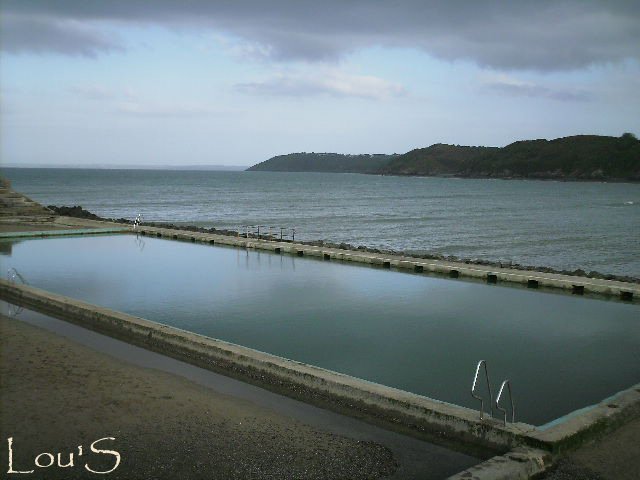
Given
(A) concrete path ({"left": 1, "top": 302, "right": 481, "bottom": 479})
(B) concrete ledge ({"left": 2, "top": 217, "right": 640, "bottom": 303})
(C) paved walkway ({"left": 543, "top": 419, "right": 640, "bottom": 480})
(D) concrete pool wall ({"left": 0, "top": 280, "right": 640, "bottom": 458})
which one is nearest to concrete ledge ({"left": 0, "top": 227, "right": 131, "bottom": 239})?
(B) concrete ledge ({"left": 2, "top": 217, "right": 640, "bottom": 303})

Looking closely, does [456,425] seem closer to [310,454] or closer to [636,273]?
[310,454]

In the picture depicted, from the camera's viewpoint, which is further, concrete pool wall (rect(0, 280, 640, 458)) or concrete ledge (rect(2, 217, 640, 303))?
concrete ledge (rect(2, 217, 640, 303))

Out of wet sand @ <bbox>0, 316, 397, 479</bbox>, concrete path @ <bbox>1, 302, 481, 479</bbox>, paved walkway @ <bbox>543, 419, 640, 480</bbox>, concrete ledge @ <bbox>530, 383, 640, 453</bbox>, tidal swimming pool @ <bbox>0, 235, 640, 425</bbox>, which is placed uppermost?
concrete ledge @ <bbox>530, 383, 640, 453</bbox>

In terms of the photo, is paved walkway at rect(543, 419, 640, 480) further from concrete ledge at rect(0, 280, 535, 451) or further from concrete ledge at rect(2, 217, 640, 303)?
concrete ledge at rect(2, 217, 640, 303)

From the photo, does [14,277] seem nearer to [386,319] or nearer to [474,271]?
[386,319]

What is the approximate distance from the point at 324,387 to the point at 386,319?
5133 millimetres

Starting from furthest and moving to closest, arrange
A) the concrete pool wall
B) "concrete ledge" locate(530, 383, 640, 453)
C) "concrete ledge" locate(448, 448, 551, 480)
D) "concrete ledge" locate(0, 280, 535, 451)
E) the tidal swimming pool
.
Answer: the tidal swimming pool < "concrete ledge" locate(0, 280, 535, 451) < the concrete pool wall < "concrete ledge" locate(530, 383, 640, 453) < "concrete ledge" locate(448, 448, 551, 480)

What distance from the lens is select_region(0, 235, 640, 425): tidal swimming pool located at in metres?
9.32

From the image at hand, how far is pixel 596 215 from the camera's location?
55250 mm

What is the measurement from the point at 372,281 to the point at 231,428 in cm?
1087

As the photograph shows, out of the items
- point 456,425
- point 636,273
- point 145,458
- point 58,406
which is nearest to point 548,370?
point 456,425

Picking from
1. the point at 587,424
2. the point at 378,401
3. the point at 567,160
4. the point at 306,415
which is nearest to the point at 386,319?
the point at 378,401

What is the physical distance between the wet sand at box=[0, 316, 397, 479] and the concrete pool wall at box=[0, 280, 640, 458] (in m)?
0.71

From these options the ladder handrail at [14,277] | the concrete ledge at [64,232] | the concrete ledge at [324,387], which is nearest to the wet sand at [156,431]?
the concrete ledge at [324,387]
